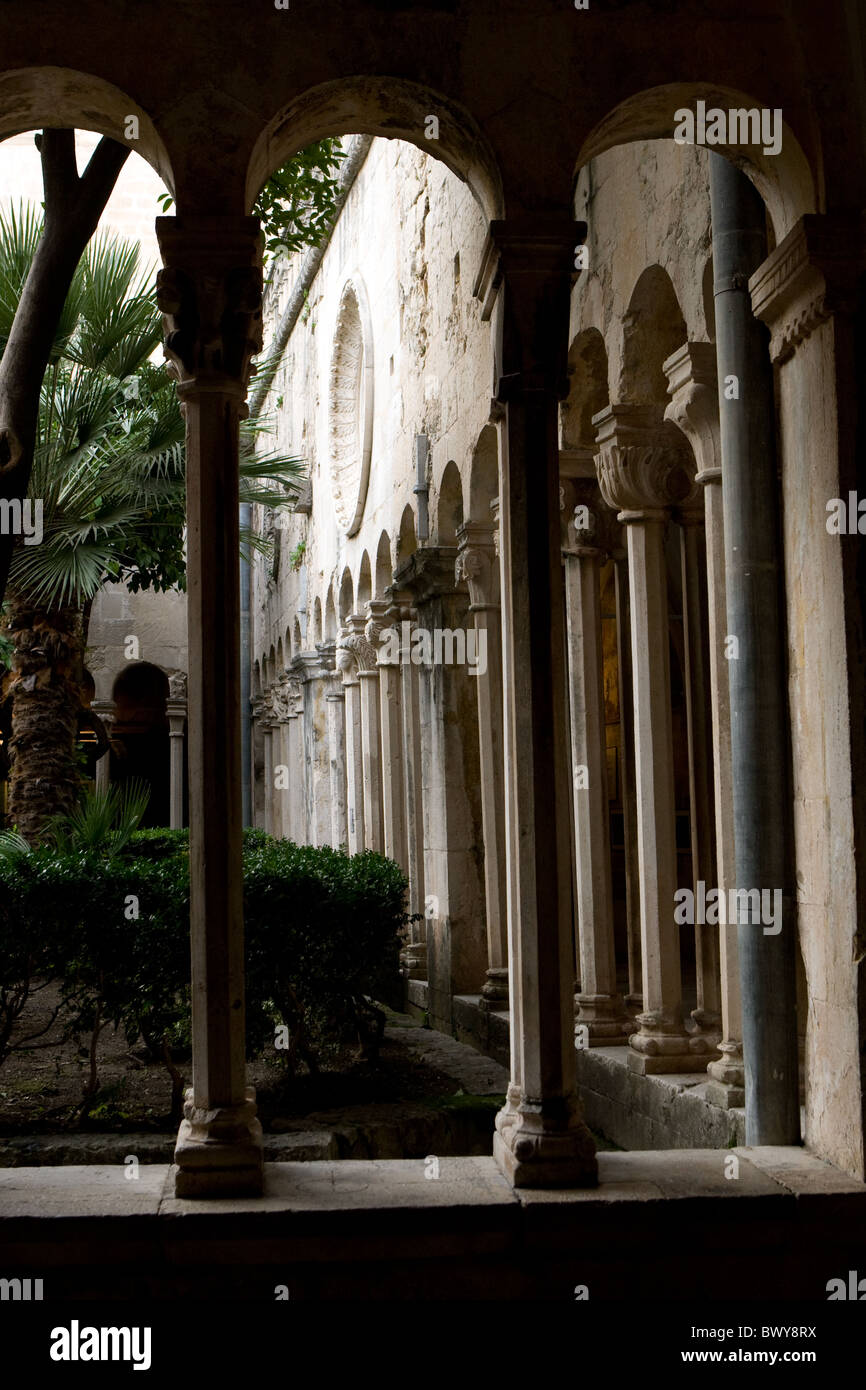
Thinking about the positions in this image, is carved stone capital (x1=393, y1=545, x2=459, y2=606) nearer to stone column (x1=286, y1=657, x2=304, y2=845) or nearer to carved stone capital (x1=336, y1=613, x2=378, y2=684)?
carved stone capital (x1=336, y1=613, x2=378, y2=684)

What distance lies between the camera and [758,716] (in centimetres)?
381

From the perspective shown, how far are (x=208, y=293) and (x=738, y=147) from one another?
1537 millimetres

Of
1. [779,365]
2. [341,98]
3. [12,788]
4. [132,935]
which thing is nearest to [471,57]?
[341,98]

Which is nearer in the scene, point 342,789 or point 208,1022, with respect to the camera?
point 208,1022

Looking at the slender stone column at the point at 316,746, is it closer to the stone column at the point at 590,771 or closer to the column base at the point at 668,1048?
the stone column at the point at 590,771

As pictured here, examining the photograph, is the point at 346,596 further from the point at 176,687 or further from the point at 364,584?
the point at 176,687

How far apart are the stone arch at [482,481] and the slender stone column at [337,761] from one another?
6497 mm

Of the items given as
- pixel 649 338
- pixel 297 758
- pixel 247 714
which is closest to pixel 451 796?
pixel 649 338

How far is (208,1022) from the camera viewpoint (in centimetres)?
340

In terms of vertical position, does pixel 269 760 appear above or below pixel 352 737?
above

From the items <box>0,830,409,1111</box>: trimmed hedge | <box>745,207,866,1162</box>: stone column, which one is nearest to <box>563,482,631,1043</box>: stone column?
<box>0,830,409,1111</box>: trimmed hedge

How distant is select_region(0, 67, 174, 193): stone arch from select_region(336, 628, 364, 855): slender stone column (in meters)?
8.43

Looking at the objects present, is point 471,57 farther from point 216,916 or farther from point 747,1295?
point 747,1295
